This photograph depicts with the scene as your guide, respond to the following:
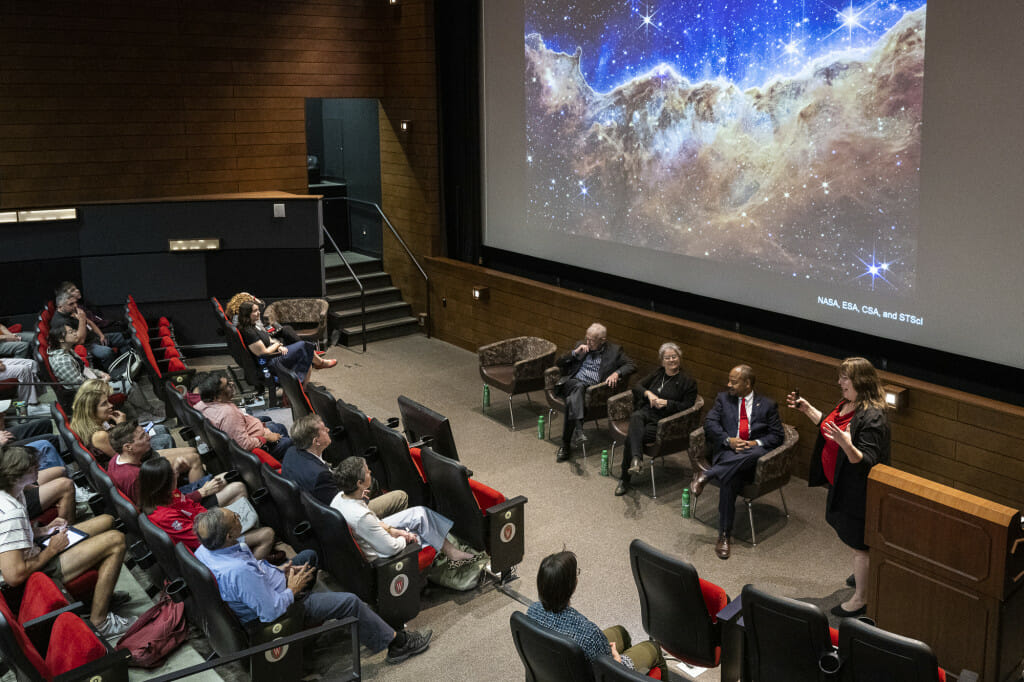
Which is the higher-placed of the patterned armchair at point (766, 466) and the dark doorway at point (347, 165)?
the dark doorway at point (347, 165)

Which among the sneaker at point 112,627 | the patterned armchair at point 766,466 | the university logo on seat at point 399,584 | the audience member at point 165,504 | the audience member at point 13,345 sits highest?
the audience member at point 13,345

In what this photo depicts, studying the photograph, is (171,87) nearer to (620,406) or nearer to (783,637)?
(620,406)

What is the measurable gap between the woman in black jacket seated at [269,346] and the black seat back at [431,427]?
7.90 ft

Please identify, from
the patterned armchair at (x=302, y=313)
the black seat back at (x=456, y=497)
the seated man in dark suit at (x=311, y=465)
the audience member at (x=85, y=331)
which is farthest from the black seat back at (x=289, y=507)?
the patterned armchair at (x=302, y=313)

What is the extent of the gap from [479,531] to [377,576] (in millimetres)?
837

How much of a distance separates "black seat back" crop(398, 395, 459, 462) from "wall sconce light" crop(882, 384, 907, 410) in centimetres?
300

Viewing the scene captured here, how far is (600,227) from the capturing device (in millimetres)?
9391

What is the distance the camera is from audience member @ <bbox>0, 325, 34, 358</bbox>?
8.61 m

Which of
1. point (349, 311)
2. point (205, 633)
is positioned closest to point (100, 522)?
point (205, 633)

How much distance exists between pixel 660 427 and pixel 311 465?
2633 millimetres

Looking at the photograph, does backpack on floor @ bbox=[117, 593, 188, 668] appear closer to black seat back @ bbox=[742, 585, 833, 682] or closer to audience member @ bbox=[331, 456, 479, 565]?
audience member @ bbox=[331, 456, 479, 565]

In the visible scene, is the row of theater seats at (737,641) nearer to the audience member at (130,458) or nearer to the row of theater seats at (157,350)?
the audience member at (130,458)

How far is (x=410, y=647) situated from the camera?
520 centimetres

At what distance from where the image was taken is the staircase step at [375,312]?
1146cm
